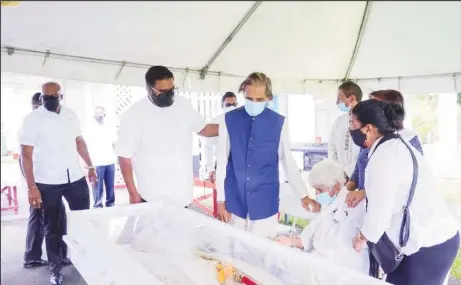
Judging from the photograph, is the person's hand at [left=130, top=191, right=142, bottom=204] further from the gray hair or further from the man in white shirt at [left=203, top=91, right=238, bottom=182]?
the gray hair

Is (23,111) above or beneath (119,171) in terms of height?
above

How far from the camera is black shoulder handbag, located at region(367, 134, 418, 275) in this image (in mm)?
1083

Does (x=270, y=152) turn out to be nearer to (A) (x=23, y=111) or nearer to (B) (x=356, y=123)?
(B) (x=356, y=123)

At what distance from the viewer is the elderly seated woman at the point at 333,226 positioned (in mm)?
1355

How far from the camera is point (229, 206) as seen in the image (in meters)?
1.52

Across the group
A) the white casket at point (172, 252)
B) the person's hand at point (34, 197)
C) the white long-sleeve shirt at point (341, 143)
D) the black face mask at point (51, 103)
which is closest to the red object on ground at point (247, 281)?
the white casket at point (172, 252)

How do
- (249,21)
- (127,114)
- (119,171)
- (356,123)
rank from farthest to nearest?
(119,171), (127,114), (356,123), (249,21)

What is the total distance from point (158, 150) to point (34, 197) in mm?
690

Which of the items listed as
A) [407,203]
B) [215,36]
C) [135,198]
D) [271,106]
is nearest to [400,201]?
[407,203]

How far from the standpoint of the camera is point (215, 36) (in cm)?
69

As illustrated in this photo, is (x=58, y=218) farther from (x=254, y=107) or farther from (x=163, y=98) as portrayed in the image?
(x=254, y=107)

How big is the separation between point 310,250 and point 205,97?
2.33 ft

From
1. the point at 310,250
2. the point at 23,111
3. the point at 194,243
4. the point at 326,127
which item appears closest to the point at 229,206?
the point at 194,243

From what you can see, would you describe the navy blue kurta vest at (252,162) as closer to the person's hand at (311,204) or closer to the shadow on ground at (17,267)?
the person's hand at (311,204)
